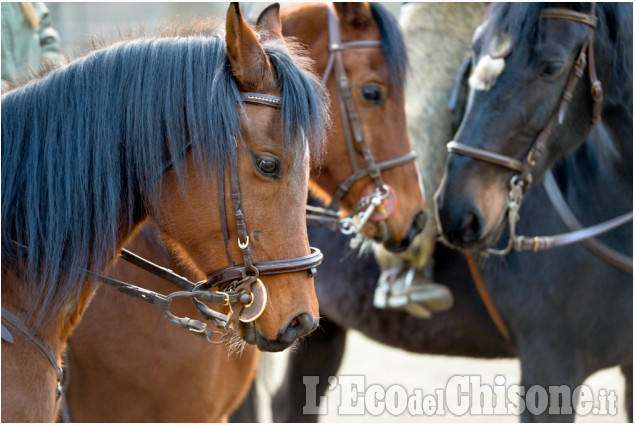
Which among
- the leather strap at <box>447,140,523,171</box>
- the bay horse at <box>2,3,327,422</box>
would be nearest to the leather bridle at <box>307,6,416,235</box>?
the leather strap at <box>447,140,523,171</box>

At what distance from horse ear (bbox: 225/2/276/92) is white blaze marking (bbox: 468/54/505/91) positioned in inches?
51.6

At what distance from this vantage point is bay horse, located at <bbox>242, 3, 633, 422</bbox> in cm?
261

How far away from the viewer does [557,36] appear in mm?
2553

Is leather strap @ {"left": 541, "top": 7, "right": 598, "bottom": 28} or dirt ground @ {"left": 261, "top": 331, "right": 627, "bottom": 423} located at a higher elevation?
leather strap @ {"left": 541, "top": 7, "right": 598, "bottom": 28}

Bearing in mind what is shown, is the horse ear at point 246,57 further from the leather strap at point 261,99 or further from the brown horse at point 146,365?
the brown horse at point 146,365

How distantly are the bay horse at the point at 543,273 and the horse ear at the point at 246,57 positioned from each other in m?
1.32

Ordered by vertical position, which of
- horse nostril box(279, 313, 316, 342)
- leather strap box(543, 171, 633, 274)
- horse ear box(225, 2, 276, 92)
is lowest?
leather strap box(543, 171, 633, 274)

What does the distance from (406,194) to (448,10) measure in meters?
1.08

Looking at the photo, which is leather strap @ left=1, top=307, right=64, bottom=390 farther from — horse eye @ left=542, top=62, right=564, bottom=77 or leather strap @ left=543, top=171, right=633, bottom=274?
leather strap @ left=543, top=171, right=633, bottom=274

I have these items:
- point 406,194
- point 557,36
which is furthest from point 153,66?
point 557,36

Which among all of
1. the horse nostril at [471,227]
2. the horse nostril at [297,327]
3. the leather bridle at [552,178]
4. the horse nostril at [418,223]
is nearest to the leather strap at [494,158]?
the leather bridle at [552,178]

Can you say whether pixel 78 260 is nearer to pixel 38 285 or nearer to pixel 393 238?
pixel 38 285

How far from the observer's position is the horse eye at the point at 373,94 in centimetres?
278

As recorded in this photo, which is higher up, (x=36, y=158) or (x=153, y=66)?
(x=153, y=66)
